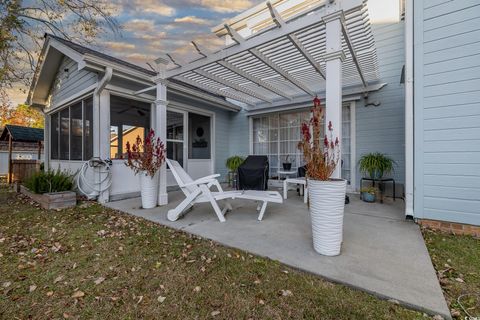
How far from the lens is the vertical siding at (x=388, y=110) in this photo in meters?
5.32

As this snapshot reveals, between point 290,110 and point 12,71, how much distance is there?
734 centimetres

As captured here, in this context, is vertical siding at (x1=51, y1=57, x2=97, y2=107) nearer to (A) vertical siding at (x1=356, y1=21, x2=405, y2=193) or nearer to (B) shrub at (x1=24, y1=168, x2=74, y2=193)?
(B) shrub at (x1=24, y1=168, x2=74, y2=193)

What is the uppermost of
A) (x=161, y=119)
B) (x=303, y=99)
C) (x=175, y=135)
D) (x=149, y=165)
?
(x=303, y=99)

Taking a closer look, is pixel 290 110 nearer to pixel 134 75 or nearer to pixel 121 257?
pixel 134 75

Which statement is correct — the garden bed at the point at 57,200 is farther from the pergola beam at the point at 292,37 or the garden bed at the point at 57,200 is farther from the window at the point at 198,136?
the pergola beam at the point at 292,37

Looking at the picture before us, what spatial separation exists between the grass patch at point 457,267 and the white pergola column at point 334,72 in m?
1.25

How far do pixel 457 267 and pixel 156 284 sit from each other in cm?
279

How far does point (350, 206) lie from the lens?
14.7 feet

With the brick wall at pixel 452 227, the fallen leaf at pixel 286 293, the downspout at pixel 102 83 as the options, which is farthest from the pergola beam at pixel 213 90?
the brick wall at pixel 452 227

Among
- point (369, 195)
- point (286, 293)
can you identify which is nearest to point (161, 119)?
point (286, 293)

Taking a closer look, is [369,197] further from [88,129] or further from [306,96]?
[88,129]

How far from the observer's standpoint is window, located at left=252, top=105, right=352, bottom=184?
6.96m

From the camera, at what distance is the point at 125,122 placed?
546 centimetres

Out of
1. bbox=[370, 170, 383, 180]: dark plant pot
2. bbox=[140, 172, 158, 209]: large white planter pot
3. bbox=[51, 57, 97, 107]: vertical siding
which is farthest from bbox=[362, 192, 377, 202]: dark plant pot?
bbox=[51, 57, 97, 107]: vertical siding
